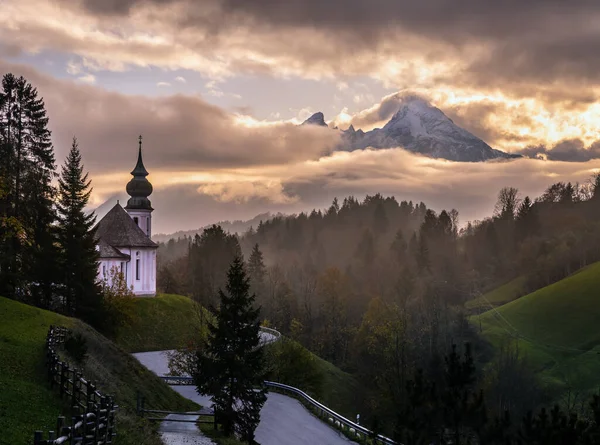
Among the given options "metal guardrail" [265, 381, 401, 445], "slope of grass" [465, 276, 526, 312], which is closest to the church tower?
"metal guardrail" [265, 381, 401, 445]

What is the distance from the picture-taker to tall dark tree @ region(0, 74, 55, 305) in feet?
178

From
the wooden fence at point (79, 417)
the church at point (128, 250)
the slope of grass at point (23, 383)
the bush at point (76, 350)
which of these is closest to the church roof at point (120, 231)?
the church at point (128, 250)

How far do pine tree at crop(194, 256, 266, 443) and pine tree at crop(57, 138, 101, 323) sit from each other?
28.9 metres

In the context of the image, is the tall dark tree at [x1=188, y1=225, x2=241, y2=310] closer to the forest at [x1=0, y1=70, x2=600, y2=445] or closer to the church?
the forest at [x1=0, y1=70, x2=600, y2=445]

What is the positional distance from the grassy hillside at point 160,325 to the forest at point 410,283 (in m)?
20.3

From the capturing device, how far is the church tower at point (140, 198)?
89812 mm

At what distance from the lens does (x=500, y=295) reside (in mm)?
136875

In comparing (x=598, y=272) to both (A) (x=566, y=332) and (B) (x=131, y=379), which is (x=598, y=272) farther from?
(B) (x=131, y=379)

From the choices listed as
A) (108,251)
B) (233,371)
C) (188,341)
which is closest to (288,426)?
(233,371)

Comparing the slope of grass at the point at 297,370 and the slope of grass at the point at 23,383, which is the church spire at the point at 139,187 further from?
the slope of grass at the point at 23,383

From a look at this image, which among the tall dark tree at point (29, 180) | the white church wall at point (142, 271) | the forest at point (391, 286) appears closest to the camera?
the forest at point (391, 286)

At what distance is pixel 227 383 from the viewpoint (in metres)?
32.0

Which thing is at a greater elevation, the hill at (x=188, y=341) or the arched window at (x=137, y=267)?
the arched window at (x=137, y=267)

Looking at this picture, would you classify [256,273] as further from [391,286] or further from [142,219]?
[142,219]
